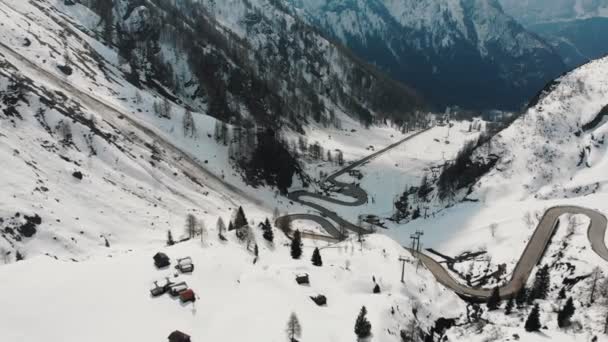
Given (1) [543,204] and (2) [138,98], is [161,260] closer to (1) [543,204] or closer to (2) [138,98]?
(1) [543,204]

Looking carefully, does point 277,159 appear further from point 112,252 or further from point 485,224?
point 112,252

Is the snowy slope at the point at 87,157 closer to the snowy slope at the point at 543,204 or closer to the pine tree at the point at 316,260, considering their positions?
the pine tree at the point at 316,260

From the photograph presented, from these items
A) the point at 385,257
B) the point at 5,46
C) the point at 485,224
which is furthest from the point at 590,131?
the point at 5,46

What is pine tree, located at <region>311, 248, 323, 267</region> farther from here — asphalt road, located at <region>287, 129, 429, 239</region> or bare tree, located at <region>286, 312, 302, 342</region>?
asphalt road, located at <region>287, 129, 429, 239</region>

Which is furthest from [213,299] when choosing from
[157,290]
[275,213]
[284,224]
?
[275,213]

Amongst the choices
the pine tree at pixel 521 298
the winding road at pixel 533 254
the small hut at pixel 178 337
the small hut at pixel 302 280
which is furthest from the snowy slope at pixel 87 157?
the pine tree at pixel 521 298

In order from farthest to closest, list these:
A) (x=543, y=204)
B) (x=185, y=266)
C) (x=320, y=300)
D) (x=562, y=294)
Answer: (x=543, y=204)
(x=562, y=294)
(x=185, y=266)
(x=320, y=300)
